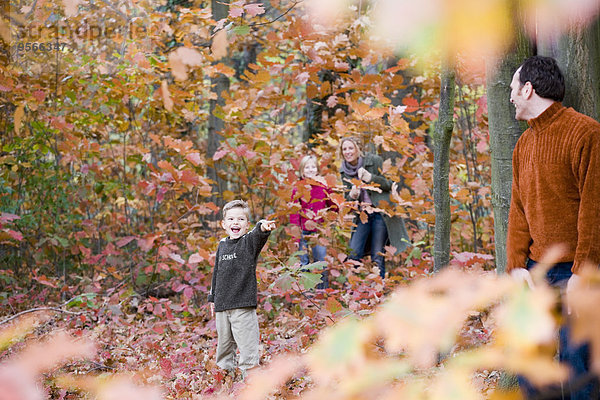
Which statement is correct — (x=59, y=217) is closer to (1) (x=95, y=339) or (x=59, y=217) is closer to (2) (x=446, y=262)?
(1) (x=95, y=339)

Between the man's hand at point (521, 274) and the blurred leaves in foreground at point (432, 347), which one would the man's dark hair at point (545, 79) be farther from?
the blurred leaves in foreground at point (432, 347)

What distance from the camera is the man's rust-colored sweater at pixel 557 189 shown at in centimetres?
201

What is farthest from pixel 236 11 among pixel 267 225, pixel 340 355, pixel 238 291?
pixel 340 355

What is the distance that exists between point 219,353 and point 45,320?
2483mm

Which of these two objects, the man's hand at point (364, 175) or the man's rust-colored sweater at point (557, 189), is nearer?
the man's rust-colored sweater at point (557, 189)

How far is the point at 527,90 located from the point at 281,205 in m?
3.20

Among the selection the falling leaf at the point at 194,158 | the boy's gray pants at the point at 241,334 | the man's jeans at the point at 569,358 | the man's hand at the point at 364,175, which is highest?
the falling leaf at the point at 194,158

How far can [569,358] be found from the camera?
2.09 m

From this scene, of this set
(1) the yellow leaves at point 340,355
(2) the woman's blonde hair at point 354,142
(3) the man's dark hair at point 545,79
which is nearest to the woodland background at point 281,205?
(1) the yellow leaves at point 340,355

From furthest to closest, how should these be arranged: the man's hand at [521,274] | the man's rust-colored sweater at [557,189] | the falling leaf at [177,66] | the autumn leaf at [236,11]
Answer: the autumn leaf at [236,11] → the man's hand at [521,274] → the man's rust-colored sweater at [557,189] → the falling leaf at [177,66]

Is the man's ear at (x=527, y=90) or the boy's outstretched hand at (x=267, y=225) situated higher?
the man's ear at (x=527, y=90)

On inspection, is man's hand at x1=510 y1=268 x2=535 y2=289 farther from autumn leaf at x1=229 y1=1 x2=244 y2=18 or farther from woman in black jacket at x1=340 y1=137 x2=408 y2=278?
woman in black jacket at x1=340 y1=137 x2=408 y2=278

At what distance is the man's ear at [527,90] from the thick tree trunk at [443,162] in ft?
2.57

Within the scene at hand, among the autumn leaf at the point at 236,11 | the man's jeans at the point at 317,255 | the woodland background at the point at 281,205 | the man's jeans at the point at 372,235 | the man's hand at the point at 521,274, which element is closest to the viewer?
the woodland background at the point at 281,205
